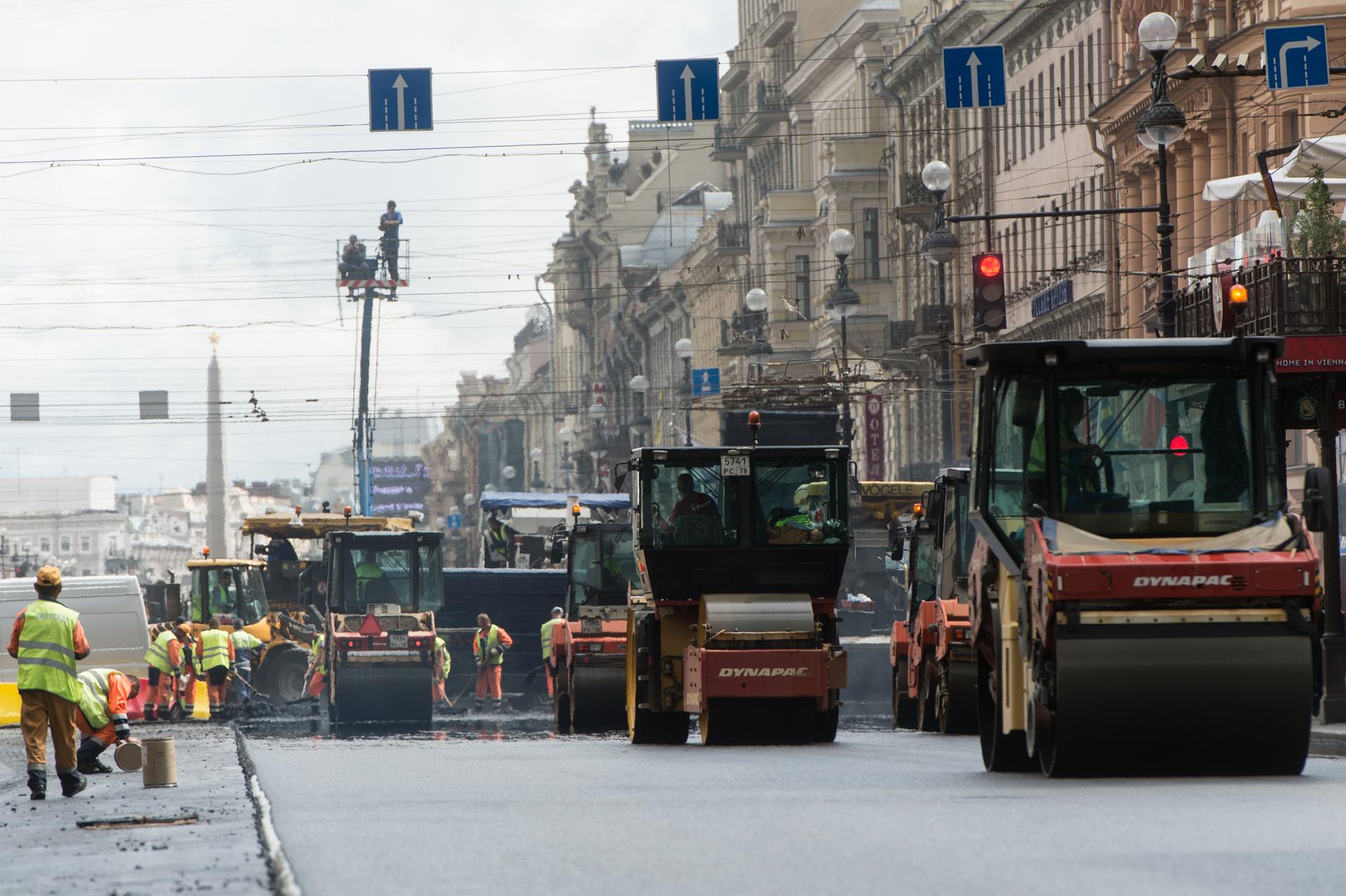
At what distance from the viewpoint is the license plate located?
851 inches

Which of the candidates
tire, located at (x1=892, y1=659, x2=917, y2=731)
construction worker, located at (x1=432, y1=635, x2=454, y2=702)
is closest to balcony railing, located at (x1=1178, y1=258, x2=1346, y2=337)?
tire, located at (x1=892, y1=659, x2=917, y2=731)

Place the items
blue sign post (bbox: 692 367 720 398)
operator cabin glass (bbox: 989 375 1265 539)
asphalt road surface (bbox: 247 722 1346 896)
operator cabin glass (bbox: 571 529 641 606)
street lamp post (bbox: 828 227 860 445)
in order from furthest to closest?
1. blue sign post (bbox: 692 367 720 398)
2. street lamp post (bbox: 828 227 860 445)
3. operator cabin glass (bbox: 571 529 641 606)
4. operator cabin glass (bbox: 989 375 1265 539)
5. asphalt road surface (bbox: 247 722 1346 896)

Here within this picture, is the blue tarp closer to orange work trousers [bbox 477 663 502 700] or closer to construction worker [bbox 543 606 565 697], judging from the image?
construction worker [bbox 543 606 565 697]

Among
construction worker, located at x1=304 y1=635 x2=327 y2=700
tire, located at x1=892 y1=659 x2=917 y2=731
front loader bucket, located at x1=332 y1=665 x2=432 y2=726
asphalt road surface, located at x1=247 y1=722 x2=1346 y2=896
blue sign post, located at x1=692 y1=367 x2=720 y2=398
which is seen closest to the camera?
asphalt road surface, located at x1=247 y1=722 x2=1346 y2=896

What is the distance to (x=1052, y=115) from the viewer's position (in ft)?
177

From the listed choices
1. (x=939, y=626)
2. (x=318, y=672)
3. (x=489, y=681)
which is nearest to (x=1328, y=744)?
(x=939, y=626)

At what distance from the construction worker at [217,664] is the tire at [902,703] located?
35.3 ft

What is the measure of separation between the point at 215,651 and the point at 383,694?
8.14ft

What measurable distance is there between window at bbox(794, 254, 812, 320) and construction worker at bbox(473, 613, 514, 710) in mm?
37692

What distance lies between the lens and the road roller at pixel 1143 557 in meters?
13.2

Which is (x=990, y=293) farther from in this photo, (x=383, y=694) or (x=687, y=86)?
(x=383, y=694)

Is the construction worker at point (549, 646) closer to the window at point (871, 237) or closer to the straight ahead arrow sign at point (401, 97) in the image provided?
the straight ahead arrow sign at point (401, 97)

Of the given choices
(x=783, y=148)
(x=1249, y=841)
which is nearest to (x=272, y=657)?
(x=1249, y=841)

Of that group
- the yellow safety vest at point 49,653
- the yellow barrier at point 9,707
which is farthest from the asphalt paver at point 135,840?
the yellow barrier at point 9,707
